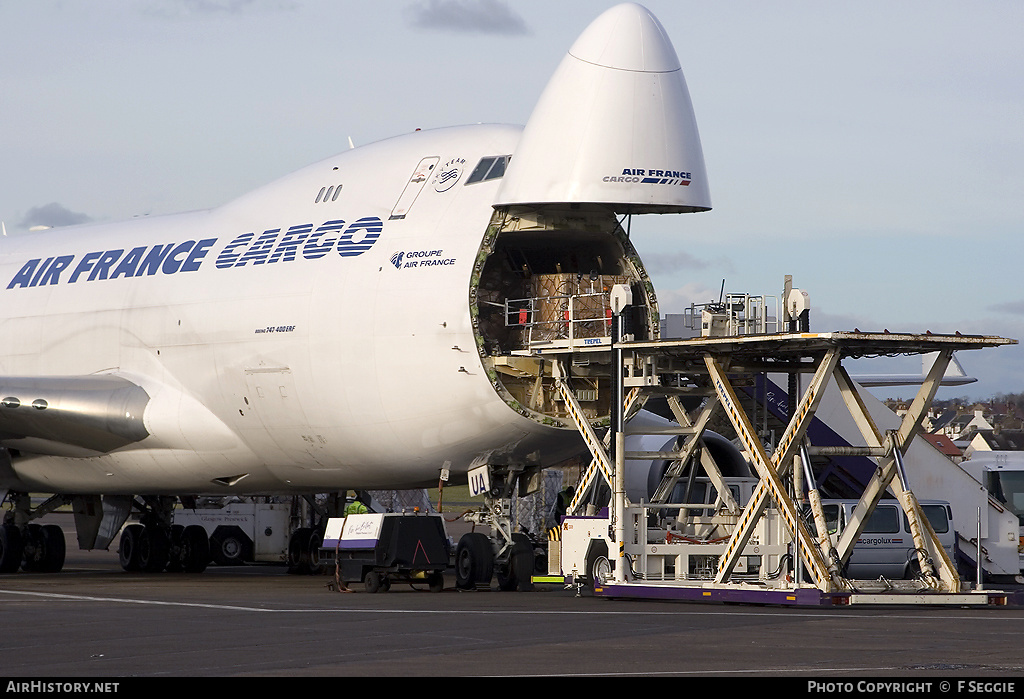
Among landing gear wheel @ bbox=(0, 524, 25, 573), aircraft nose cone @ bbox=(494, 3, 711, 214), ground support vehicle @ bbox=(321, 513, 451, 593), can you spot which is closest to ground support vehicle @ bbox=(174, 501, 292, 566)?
landing gear wheel @ bbox=(0, 524, 25, 573)

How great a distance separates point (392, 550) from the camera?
23.1 meters

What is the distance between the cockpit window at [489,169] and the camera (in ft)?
76.4

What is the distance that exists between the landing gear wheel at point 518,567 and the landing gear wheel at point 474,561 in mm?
247

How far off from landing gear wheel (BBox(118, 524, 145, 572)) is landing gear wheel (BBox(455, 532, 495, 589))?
11805 mm

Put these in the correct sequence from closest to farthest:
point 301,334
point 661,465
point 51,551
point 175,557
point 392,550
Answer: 1. point 392,550
2. point 301,334
3. point 661,465
4. point 51,551
5. point 175,557

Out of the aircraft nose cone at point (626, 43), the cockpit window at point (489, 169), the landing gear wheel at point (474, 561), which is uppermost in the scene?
the aircraft nose cone at point (626, 43)

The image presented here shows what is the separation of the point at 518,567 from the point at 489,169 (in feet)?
20.2

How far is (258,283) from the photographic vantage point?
25.3 metres

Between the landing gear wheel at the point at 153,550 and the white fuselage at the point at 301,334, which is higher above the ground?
the white fuselage at the point at 301,334

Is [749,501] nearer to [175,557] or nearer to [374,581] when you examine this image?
[374,581]

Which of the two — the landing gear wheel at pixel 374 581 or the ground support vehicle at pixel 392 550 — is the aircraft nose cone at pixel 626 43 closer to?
the ground support vehicle at pixel 392 550

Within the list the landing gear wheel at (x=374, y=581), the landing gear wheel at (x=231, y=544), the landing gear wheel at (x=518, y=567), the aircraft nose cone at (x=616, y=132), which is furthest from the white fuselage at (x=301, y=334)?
the landing gear wheel at (x=231, y=544)

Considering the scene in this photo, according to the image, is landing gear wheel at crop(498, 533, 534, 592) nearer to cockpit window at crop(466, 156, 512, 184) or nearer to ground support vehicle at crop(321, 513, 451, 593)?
ground support vehicle at crop(321, 513, 451, 593)

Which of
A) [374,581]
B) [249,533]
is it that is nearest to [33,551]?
[249,533]
